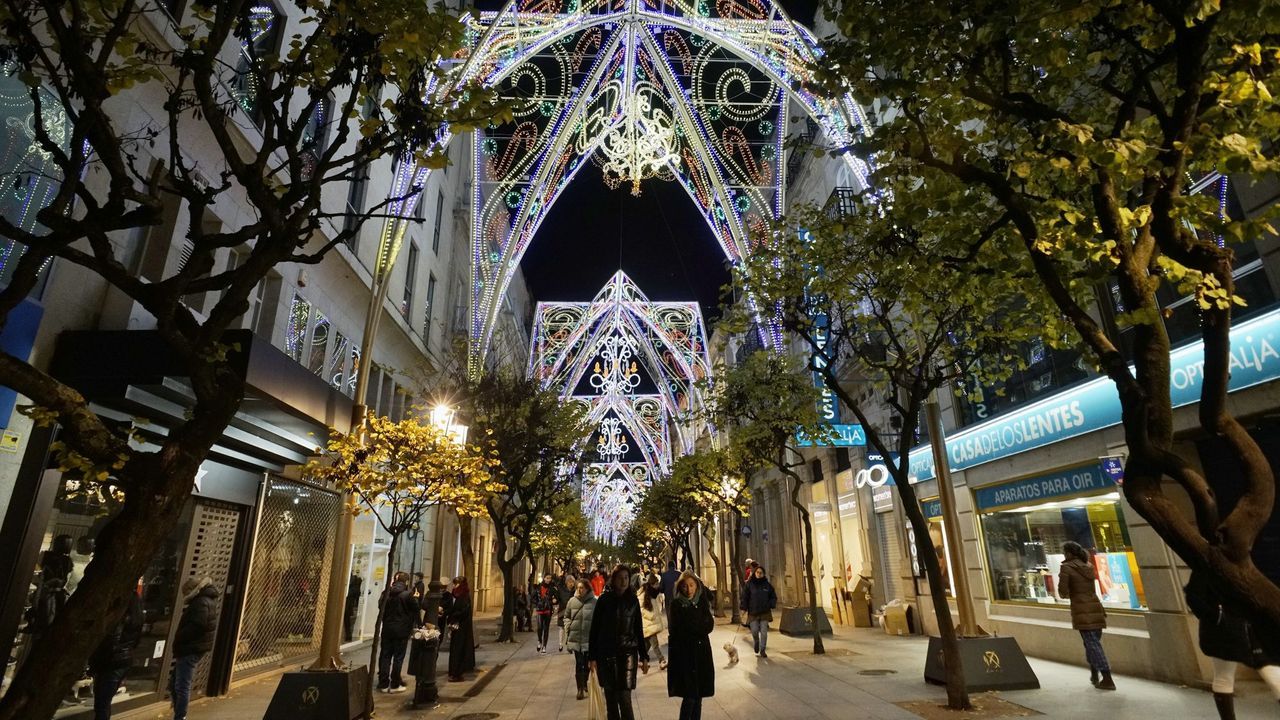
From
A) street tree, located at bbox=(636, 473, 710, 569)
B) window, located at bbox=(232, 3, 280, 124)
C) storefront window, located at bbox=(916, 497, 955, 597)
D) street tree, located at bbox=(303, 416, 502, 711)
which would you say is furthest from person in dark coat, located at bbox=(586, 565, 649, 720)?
street tree, located at bbox=(636, 473, 710, 569)

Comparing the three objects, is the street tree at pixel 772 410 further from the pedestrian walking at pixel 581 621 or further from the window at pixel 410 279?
the window at pixel 410 279

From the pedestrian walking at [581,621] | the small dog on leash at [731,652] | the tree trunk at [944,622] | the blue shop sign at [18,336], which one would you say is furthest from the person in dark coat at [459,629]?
the tree trunk at [944,622]

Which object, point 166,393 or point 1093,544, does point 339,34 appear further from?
point 1093,544

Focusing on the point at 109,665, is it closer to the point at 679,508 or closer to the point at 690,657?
the point at 690,657

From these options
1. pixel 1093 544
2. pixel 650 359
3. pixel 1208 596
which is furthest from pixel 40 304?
pixel 650 359

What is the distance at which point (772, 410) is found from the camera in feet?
63.1

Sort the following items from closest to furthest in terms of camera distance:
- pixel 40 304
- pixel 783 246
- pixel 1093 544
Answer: pixel 40 304 < pixel 1093 544 < pixel 783 246

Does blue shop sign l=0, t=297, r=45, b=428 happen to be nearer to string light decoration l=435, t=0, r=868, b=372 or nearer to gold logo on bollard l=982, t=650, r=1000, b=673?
gold logo on bollard l=982, t=650, r=1000, b=673

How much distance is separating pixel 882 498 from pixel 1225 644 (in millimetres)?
14583

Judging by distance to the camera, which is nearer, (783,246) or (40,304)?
(40,304)

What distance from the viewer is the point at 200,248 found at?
4719 millimetres

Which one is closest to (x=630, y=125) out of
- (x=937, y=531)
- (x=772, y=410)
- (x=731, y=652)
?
(x=772, y=410)

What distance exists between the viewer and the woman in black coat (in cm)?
690

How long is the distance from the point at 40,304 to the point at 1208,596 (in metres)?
12.0
